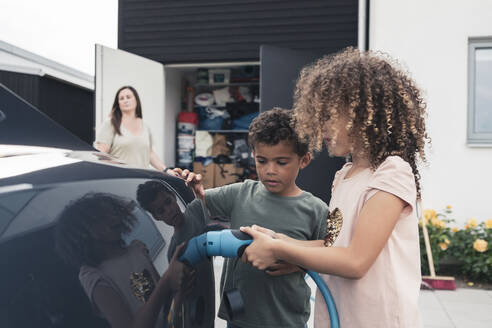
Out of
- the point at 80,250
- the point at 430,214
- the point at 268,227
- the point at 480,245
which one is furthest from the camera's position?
the point at 430,214

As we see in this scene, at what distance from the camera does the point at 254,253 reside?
1.05m

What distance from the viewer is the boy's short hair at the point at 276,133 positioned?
1484 mm

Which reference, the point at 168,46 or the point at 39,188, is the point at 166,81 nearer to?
the point at 168,46

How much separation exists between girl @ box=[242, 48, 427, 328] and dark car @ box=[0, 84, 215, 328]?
307mm

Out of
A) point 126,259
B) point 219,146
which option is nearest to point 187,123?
point 219,146

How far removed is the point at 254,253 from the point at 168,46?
609 cm

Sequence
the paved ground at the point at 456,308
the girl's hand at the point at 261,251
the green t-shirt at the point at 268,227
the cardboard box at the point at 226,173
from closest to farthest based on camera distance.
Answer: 1. the girl's hand at the point at 261,251
2. the green t-shirt at the point at 268,227
3. the paved ground at the point at 456,308
4. the cardboard box at the point at 226,173

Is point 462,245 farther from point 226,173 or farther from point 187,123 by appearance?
point 187,123

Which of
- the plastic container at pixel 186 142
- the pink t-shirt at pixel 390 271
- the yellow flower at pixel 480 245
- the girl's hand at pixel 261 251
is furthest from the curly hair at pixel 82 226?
the plastic container at pixel 186 142

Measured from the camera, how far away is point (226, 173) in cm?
711

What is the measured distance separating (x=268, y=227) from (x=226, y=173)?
5.65m

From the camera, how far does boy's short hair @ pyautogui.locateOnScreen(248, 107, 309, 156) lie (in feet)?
4.87

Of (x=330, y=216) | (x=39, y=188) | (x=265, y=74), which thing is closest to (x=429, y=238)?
(x=265, y=74)

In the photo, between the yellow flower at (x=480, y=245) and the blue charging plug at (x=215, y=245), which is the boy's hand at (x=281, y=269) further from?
the yellow flower at (x=480, y=245)
